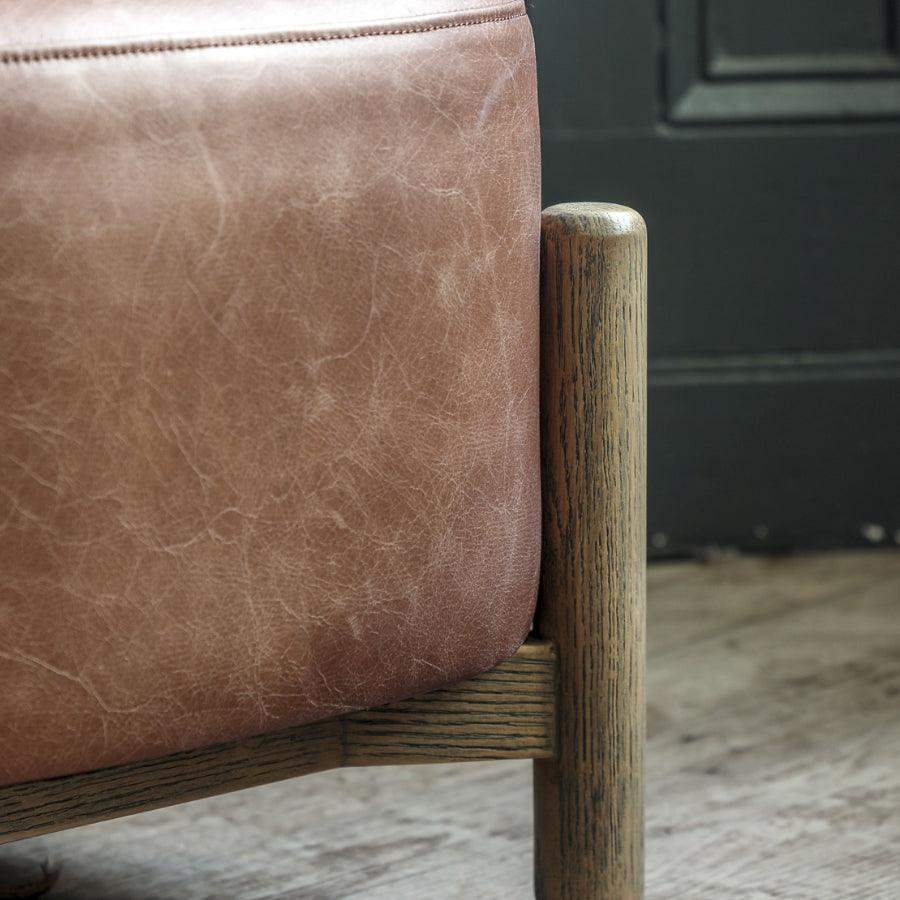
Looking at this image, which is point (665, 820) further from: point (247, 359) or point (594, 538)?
point (247, 359)

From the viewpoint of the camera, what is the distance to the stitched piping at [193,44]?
0.50 metres

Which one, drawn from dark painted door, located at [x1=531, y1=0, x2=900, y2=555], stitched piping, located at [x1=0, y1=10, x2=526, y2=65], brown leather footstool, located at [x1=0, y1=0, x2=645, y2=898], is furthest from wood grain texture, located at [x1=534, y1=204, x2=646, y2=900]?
dark painted door, located at [x1=531, y1=0, x2=900, y2=555]

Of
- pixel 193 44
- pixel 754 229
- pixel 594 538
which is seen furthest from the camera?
pixel 754 229

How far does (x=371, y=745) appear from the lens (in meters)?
0.67

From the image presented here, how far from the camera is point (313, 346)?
0.56 meters

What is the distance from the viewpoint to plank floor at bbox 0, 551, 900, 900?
33.9 inches

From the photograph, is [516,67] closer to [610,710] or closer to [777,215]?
[610,710]

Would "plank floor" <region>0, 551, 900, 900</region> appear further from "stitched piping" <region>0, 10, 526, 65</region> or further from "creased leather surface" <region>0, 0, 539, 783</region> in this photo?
"stitched piping" <region>0, 10, 526, 65</region>

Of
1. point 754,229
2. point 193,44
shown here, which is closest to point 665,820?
point 193,44

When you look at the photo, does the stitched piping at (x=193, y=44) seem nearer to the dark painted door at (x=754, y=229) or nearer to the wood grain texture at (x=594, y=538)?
the wood grain texture at (x=594, y=538)

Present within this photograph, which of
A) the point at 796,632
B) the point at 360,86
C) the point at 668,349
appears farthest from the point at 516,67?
the point at 668,349

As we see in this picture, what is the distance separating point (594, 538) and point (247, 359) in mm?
208

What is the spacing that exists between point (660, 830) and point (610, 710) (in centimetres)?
30

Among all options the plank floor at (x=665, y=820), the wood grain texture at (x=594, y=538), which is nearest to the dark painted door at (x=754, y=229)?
A: the plank floor at (x=665, y=820)
